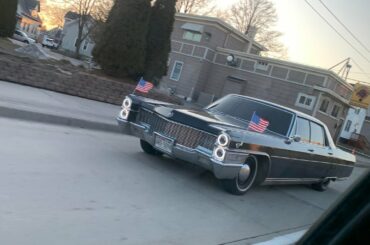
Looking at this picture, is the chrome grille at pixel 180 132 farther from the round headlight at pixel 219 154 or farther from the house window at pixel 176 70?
the house window at pixel 176 70

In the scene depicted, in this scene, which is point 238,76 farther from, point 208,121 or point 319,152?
point 208,121

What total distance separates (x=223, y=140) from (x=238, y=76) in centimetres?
3103

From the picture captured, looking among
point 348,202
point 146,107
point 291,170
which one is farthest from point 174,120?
point 348,202

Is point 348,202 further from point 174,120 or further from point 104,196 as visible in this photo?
point 174,120

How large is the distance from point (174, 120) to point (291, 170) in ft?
7.88

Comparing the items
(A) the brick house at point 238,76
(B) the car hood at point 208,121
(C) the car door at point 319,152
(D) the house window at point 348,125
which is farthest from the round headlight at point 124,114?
(D) the house window at point 348,125

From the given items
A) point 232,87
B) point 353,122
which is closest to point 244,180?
point 232,87

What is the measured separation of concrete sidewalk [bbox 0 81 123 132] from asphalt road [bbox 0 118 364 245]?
0.40m

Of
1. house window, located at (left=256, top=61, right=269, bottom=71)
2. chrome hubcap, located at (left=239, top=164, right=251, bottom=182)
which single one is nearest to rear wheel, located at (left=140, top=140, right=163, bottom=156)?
chrome hubcap, located at (left=239, top=164, right=251, bottom=182)

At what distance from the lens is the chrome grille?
22.0 feet

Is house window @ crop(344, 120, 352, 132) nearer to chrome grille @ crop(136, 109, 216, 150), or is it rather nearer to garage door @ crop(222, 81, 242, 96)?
garage door @ crop(222, 81, 242, 96)

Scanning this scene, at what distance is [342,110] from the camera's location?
37062mm

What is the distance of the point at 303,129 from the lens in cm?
852

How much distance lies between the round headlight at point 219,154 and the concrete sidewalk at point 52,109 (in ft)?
13.4
